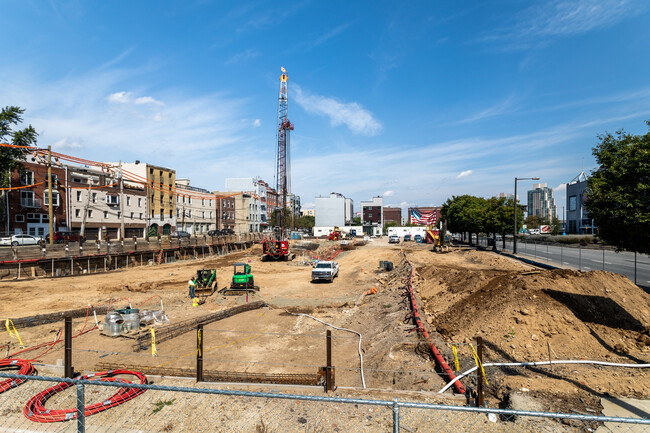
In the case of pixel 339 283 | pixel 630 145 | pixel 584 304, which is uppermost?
pixel 630 145

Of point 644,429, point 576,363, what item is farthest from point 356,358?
point 644,429

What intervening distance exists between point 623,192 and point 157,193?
74906mm

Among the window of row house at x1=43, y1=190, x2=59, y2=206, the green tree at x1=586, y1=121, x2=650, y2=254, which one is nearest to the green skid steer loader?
the green tree at x1=586, y1=121, x2=650, y2=254

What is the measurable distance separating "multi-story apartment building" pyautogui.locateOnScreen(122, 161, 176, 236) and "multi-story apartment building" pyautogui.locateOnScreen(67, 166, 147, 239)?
2.61 meters

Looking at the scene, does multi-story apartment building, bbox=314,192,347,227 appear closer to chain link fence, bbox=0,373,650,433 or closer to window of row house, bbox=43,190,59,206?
window of row house, bbox=43,190,59,206

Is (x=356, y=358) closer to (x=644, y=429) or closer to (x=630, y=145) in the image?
(x=644, y=429)

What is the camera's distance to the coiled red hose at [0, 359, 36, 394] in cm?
875

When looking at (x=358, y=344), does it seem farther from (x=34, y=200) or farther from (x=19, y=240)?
(x=34, y=200)

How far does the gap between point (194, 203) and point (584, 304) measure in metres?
81.3

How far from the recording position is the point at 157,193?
231 ft

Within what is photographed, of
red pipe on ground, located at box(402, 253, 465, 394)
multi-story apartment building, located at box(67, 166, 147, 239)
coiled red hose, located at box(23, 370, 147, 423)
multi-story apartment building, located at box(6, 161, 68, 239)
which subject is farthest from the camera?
multi-story apartment building, located at box(67, 166, 147, 239)

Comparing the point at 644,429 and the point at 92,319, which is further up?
the point at 644,429

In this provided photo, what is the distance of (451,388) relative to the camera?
8.18 meters

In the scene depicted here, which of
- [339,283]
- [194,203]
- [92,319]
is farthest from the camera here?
[194,203]
